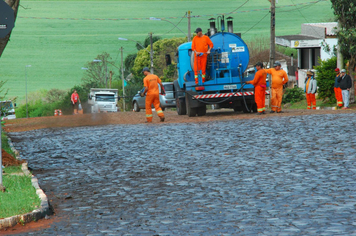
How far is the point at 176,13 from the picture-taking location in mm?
154000

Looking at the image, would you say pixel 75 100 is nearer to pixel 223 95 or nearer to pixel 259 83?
pixel 223 95

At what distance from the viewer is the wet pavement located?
631cm

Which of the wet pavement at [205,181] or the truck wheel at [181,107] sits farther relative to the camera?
the truck wheel at [181,107]

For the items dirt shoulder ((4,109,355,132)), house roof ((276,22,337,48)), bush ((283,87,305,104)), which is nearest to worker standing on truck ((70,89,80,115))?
dirt shoulder ((4,109,355,132))

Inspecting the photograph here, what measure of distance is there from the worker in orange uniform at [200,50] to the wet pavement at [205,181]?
228 inches

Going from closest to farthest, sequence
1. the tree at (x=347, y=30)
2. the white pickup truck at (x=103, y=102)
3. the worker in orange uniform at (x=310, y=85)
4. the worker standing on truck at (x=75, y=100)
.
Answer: the worker in orange uniform at (x=310, y=85) < the tree at (x=347, y=30) < the worker standing on truck at (x=75, y=100) < the white pickup truck at (x=103, y=102)

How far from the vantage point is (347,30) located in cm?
3020

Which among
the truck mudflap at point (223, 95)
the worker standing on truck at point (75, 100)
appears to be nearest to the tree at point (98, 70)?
the worker standing on truck at point (75, 100)

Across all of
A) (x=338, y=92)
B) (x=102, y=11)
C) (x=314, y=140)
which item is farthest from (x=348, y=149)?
(x=102, y=11)

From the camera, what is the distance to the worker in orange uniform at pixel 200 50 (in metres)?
21.0

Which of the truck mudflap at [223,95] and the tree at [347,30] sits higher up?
the tree at [347,30]

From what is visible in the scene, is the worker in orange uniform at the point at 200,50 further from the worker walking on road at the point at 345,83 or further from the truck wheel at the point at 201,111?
the worker walking on road at the point at 345,83

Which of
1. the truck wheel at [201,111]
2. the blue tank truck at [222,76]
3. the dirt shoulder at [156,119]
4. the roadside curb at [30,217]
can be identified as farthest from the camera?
the truck wheel at [201,111]

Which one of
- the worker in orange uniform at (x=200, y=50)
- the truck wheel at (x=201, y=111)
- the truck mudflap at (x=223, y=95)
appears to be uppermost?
the worker in orange uniform at (x=200, y=50)
